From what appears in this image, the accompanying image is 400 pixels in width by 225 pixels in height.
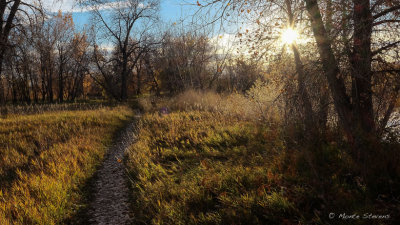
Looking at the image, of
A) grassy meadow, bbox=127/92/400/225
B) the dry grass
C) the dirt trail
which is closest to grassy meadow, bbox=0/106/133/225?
the dirt trail

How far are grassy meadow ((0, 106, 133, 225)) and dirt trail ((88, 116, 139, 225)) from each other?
219mm

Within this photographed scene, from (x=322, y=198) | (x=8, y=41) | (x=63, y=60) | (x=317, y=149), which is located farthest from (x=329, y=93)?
(x=63, y=60)

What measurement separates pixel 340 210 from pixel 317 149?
1672 millimetres

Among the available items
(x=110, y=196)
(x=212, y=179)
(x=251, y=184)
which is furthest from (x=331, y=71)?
(x=110, y=196)

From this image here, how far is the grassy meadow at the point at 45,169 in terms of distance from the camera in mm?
3309

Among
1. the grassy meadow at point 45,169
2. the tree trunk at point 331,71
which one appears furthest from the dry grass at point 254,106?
the grassy meadow at point 45,169

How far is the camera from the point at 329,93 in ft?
13.7

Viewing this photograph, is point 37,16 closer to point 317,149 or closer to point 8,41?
point 8,41

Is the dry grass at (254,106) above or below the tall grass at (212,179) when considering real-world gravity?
→ above

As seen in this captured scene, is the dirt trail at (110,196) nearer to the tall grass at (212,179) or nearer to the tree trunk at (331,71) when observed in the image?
the tall grass at (212,179)

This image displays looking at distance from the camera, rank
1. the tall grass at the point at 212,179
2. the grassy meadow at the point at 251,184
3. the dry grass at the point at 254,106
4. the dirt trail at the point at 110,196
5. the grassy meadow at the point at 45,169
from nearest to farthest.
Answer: the grassy meadow at the point at 251,184 < the tall grass at the point at 212,179 < the grassy meadow at the point at 45,169 < the dirt trail at the point at 110,196 < the dry grass at the point at 254,106

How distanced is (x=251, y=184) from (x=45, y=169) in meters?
4.00

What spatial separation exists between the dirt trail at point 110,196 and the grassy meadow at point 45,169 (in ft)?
0.72

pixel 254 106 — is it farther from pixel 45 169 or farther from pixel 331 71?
pixel 45 169
